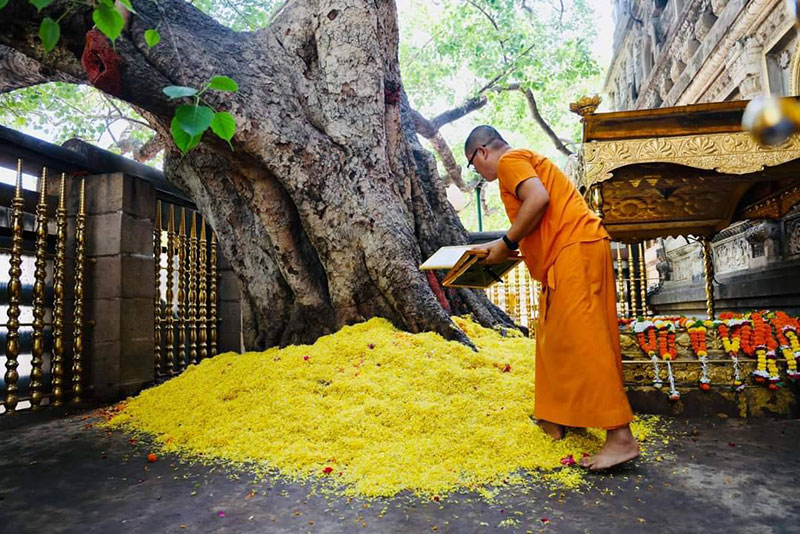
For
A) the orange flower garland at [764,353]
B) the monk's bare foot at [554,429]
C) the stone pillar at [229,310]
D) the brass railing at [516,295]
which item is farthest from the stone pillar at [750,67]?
the stone pillar at [229,310]

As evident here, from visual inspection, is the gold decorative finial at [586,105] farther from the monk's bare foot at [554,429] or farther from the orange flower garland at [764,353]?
the monk's bare foot at [554,429]

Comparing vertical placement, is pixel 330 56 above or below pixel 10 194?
above

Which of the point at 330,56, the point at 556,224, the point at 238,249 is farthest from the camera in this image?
the point at 238,249

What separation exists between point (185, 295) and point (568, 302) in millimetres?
4214

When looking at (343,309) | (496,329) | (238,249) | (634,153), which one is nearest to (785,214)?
(634,153)

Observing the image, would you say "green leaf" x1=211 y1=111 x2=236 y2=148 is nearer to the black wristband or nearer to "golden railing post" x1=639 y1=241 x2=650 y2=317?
the black wristband

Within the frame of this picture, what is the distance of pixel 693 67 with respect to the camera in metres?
8.59

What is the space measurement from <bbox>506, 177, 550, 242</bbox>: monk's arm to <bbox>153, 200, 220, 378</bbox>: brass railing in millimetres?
3665

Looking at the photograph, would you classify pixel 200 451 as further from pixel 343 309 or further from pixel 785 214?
pixel 785 214

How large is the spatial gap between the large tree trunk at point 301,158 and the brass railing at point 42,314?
3.61ft

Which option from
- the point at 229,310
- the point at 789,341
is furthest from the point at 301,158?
the point at 789,341

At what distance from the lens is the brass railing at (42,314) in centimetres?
365

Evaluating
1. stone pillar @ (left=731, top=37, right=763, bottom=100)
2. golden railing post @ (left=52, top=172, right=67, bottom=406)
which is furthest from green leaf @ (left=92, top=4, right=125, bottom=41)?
stone pillar @ (left=731, top=37, right=763, bottom=100)

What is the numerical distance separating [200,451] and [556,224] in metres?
2.27
